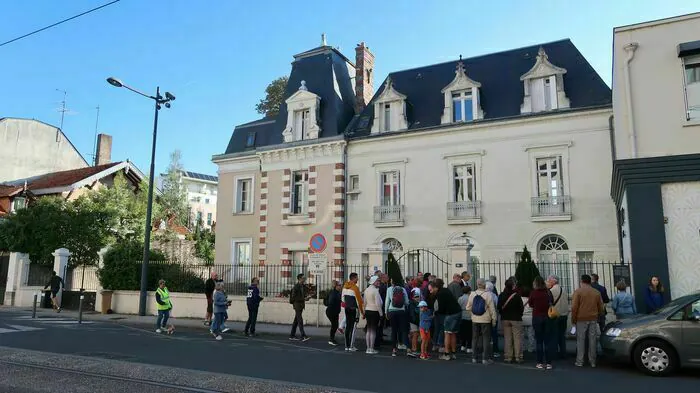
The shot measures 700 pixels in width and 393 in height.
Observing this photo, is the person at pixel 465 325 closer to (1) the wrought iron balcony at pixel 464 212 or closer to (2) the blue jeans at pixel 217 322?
(2) the blue jeans at pixel 217 322

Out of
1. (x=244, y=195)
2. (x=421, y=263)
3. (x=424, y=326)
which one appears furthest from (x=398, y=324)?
(x=244, y=195)

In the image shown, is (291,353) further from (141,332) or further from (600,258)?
(600,258)

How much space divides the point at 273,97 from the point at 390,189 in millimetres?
16332

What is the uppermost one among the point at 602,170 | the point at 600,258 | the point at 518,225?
the point at 602,170

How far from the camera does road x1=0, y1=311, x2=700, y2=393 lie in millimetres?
8312

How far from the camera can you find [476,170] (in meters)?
22.3

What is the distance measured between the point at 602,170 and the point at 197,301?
16.0 meters

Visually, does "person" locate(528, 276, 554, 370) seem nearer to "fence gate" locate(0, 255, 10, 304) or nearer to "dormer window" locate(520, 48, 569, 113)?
"dormer window" locate(520, 48, 569, 113)

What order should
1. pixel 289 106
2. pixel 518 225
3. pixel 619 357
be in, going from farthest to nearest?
pixel 289 106
pixel 518 225
pixel 619 357

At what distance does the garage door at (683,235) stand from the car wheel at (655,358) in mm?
3898

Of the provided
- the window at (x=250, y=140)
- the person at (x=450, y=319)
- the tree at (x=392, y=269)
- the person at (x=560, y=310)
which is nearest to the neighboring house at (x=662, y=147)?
the person at (x=560, y=310)

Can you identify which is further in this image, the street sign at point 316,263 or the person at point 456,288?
the street sign at point 316,263

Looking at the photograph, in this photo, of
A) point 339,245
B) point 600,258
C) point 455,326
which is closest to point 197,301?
point 339,245

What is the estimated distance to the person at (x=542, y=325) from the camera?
34.8 ft
